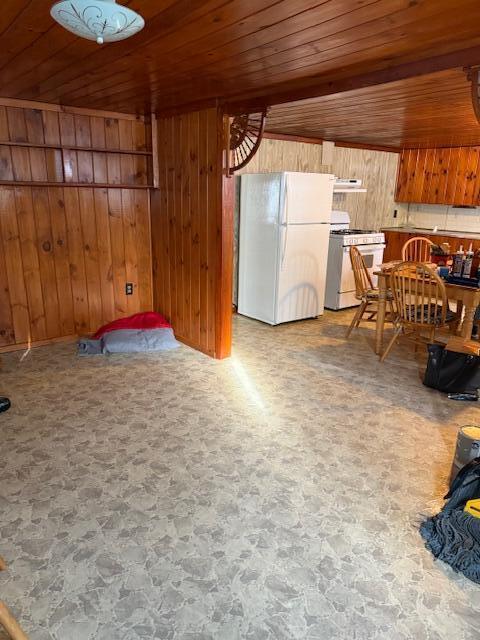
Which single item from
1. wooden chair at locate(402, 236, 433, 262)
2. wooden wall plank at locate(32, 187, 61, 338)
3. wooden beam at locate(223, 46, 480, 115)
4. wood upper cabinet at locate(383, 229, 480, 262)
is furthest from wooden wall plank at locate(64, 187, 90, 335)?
Result: wood upper cabinet at locate(383, 229, 480, 262)

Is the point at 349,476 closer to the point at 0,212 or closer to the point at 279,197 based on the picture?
the point at 279,197

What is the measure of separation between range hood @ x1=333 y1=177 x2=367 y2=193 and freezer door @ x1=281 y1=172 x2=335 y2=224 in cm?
107

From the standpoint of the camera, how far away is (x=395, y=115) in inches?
154

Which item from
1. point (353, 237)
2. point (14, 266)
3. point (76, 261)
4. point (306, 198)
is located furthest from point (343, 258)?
point (14, 266)

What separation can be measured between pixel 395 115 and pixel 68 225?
3.03m

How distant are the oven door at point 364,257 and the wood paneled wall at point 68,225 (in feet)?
7.57

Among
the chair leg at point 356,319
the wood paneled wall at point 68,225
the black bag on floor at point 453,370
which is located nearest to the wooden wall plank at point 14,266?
the wood paneled wall at point 68,225

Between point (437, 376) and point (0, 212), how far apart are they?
364 centimetres

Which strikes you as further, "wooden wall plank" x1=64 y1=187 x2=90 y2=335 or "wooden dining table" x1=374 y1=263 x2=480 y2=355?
"wooden wall plank" x1=64 y1=187 x2=90 y2=335

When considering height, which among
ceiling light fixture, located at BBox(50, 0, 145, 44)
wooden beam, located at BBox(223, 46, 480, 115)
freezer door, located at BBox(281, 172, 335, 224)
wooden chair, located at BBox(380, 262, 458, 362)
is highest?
wooden beam, located at BBox(223, 46, 480, 115)

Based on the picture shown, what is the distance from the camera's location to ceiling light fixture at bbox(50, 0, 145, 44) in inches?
54.6

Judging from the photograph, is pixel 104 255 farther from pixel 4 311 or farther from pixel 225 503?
pixel 225 503

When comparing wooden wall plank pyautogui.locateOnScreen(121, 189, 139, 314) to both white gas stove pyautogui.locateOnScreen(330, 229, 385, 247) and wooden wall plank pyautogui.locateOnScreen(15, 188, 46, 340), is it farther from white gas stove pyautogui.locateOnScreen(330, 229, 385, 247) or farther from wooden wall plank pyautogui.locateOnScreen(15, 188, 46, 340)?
white gas stove pyautogui.locateOnScreen(330, 229, 385, 247)

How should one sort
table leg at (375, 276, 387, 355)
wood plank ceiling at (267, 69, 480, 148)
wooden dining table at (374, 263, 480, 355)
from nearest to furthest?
wood plank ceiling at (267, 69, 480, 148), wooden dining table at (374, 263, 480, 355), table leg at (375, 276, 387, 355)
